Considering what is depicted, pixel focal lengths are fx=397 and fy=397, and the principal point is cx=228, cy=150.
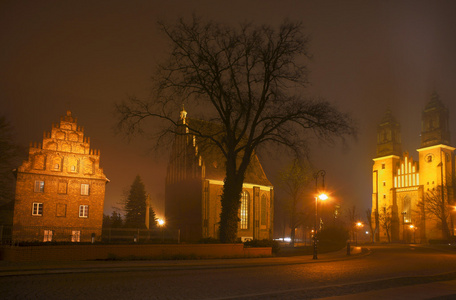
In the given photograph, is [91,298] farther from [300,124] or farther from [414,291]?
[300,124]

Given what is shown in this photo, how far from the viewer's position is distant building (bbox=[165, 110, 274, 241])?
51812 mm

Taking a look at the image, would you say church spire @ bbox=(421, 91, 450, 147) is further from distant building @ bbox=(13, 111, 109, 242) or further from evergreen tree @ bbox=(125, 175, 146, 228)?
distant building @ bbox=(13, 111, 109, 242)

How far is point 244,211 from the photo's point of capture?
55.8 m

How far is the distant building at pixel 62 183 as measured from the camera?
42906 millimetres

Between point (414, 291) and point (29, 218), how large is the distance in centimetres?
4085

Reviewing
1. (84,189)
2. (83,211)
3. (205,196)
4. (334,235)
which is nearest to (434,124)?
(334,235)

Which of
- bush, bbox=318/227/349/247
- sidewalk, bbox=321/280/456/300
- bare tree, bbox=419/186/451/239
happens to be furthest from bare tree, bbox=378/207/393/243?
sidewalk, bbox=321/280/456/300

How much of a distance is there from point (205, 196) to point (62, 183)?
17.5 meters

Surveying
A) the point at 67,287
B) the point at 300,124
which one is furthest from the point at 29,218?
the point at 67,287

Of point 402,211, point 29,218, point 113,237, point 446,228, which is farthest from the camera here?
point 402,211

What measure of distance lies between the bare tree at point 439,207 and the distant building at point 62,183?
6507cm

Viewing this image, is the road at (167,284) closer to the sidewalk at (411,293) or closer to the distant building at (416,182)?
the sidewalk at (411,293)

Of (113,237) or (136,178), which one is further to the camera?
(136,178)

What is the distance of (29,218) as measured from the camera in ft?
139
